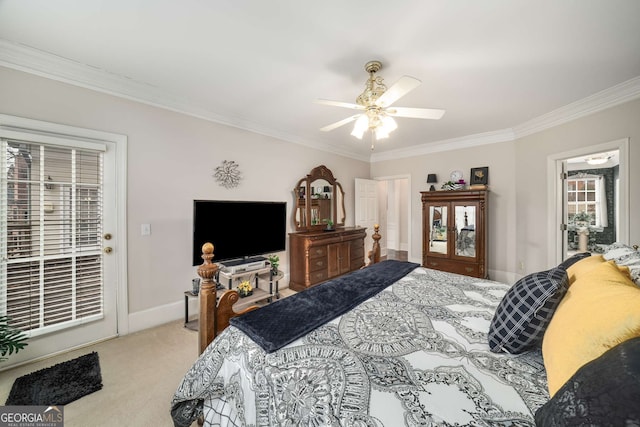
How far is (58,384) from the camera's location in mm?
1717

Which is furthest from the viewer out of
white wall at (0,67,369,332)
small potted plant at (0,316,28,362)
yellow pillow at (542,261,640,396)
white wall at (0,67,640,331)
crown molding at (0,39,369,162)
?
white wall at (0,67,640,331)

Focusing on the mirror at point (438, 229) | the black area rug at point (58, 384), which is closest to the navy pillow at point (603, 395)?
the black area rug at point (58, 384)

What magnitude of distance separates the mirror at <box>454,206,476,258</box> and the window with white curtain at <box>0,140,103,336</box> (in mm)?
4708

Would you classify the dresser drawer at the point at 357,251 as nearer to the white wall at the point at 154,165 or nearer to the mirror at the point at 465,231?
the mirror at the point at 465,231

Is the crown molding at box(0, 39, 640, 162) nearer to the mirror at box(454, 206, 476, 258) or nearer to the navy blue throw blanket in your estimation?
the mirror at box(454, 206, 476, 258)

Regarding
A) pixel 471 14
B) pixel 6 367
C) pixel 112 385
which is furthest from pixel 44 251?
pixel 471 14

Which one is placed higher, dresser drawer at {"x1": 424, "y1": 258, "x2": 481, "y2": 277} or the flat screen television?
the flat screen television

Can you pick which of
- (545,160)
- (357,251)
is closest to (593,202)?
(545,160)

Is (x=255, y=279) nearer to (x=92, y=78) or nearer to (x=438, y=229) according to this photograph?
(x=92, y=78)

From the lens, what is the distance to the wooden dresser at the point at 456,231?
3.69 meters

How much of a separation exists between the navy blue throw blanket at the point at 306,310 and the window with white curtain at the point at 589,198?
6.24 m

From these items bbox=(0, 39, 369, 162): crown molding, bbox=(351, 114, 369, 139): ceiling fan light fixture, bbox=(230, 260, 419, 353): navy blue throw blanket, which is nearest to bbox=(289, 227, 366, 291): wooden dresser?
bbox=(230, 260, 419, 353): navy blue throw blanket

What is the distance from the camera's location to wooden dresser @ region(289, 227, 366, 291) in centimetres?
359

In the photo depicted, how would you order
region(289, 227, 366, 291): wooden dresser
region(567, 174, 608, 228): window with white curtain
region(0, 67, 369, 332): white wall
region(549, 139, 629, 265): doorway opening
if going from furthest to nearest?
region(567, 174, 608, 228): window with white curtain → region(549, 139, 629, 265): doorway opening → region(289, 227, 366, 291): wooden dresser → region(0, 67, 369, 332): white wall
